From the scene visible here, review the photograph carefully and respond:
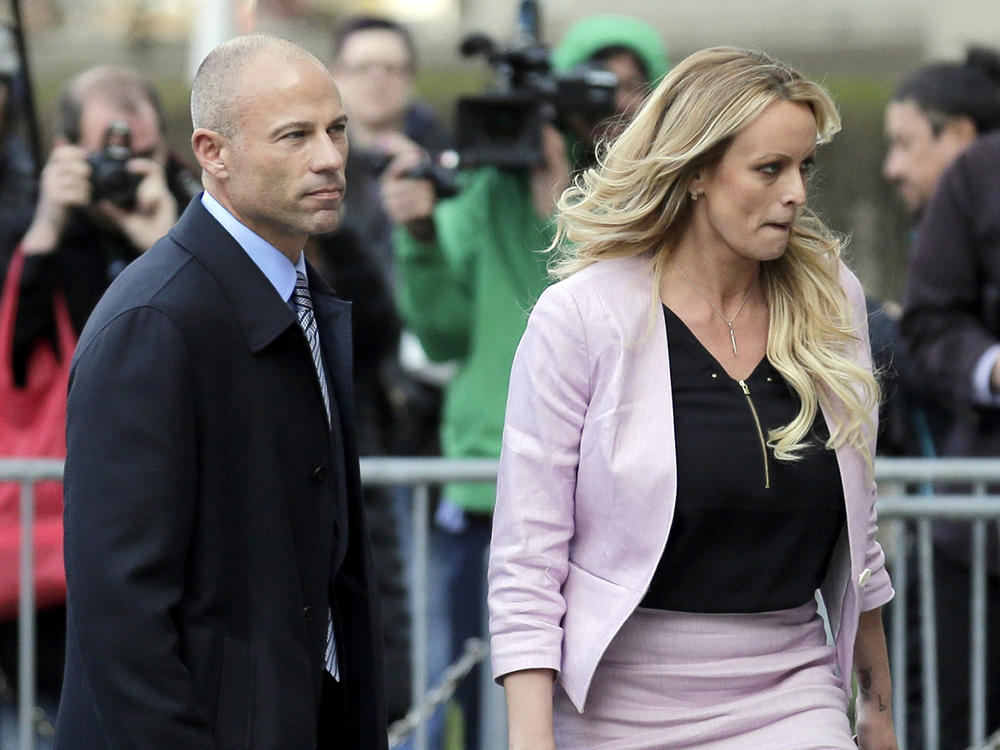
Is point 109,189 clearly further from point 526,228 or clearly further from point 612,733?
point 612,733

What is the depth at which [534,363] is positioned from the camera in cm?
290

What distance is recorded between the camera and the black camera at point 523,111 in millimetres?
4957

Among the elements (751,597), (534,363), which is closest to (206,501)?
(534,363)

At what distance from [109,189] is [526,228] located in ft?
4.12

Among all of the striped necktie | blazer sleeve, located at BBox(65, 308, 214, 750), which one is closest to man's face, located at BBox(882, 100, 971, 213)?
the striped necktie

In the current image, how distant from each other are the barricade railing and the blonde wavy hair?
53.2 inches

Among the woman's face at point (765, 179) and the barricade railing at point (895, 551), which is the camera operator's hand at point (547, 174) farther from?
the woman's face at point (765, 179)

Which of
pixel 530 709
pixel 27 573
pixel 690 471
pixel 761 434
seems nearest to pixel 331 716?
pixel 530 709

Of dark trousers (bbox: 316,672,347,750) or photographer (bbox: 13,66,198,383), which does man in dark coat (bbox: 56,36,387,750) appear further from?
photographer (bbox: 13,66,198,383)

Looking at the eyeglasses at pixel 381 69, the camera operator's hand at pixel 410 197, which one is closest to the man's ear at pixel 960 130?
the camera operator's hand at pixel 410 197

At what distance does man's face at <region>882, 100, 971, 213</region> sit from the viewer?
536 centimetres

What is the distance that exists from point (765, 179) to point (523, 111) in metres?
2.17

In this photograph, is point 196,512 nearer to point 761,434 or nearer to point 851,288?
point 761,434

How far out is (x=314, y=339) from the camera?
2855 millimetres
